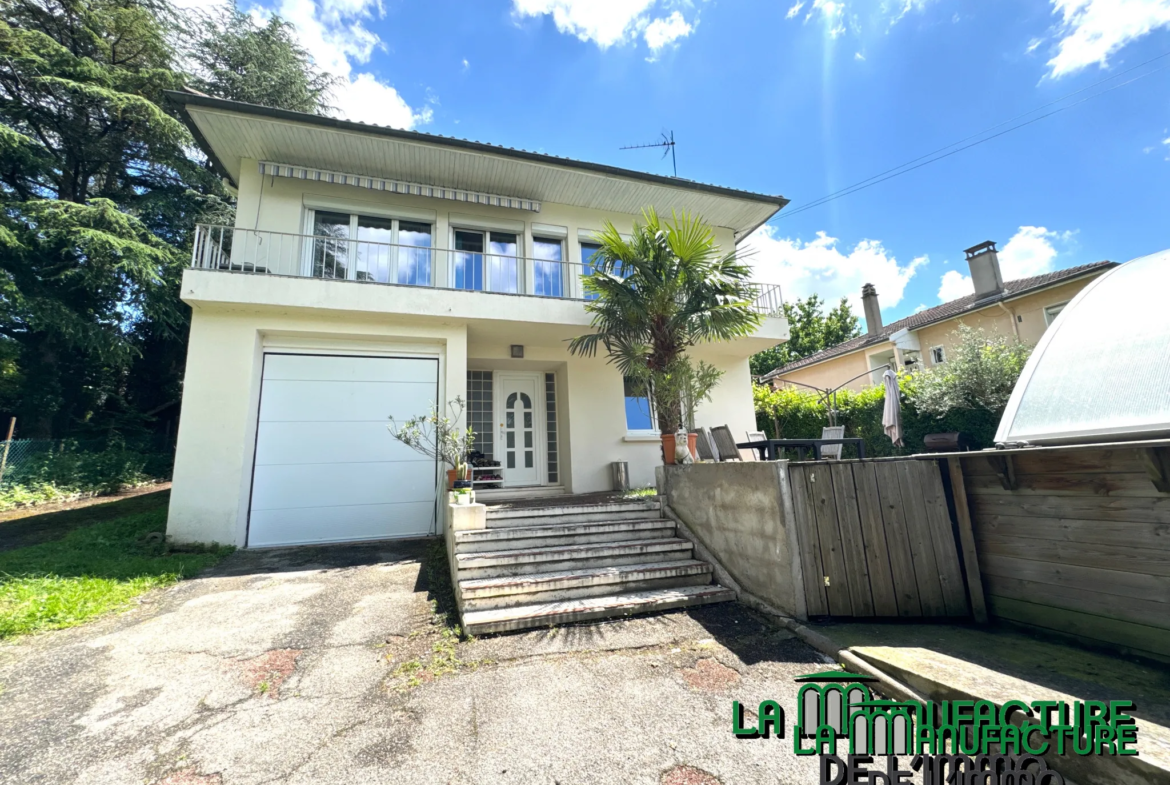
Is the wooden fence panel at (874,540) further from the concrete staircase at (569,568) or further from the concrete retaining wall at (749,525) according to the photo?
the concrete staircase at (569,568)

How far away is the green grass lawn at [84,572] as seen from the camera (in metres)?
4.39

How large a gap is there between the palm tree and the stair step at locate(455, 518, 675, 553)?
1.66 m

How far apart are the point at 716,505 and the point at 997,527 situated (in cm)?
261

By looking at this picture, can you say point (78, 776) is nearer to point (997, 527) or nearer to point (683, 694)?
point (683, 694)

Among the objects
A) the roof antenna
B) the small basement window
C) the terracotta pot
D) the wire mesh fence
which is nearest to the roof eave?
the roof antenna

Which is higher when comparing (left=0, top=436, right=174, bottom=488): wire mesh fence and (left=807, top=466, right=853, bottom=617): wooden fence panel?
(left=0, top=436, right=174, bottom=488): wire mesh fence

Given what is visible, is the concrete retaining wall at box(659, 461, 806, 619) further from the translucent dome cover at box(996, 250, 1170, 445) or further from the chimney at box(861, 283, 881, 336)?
the chimney at box(861, 283, 881, 336)

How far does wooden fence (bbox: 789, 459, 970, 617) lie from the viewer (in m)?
4.20

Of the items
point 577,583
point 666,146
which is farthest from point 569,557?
point 666,146

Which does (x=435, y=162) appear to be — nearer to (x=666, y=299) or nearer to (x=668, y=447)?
(x=666, y=299)

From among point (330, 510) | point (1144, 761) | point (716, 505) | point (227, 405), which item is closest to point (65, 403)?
point (227, 405)

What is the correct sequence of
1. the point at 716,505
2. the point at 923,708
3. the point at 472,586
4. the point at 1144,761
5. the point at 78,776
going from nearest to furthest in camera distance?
the point at 1144,761, the point at 78,776, the point at 923,708, the point at 472,586, the point at 716,505

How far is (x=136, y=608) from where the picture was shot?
15.5ft

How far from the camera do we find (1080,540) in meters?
3.61
